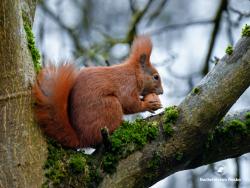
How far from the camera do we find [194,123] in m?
2.91

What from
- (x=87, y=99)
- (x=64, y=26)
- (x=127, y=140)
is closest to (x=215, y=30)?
(x=64, y=26)

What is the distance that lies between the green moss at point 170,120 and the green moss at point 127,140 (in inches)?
2.1

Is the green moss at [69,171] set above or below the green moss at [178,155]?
below

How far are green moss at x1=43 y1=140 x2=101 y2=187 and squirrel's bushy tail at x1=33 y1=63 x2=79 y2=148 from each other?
0.14 m

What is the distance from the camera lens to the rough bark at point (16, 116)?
110 inches

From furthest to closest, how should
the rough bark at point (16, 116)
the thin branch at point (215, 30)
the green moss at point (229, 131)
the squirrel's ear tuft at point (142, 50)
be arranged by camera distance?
the thin branch at point (215, 30) → the squirrel's ear tuft at point (142, 50) → the green moss at point (229, 131) → the rough bark at point (16, 116)

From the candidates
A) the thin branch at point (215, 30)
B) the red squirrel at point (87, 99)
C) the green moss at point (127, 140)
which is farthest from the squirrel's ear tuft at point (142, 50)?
A: the green moss at point (127, 140)

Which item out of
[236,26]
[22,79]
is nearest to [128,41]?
[236,26]

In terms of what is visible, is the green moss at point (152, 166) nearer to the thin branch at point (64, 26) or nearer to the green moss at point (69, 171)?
the green moss at point (69, 171)

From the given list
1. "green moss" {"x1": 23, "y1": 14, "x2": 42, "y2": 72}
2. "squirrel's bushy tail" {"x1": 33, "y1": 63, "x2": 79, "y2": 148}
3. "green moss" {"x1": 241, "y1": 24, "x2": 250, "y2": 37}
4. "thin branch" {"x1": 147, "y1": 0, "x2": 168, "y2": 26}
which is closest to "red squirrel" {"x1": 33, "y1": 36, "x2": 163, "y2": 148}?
"squirrel's bushy tail" {"x1": 33, "y1": 63, "x2": 79, "y2": 148}

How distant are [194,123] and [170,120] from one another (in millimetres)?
135

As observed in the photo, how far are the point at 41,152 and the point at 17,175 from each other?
171 millimetres

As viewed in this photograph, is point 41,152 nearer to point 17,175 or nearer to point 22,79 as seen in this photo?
point 17,175

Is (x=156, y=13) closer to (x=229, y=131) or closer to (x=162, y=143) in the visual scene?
(x=229, y=131)
